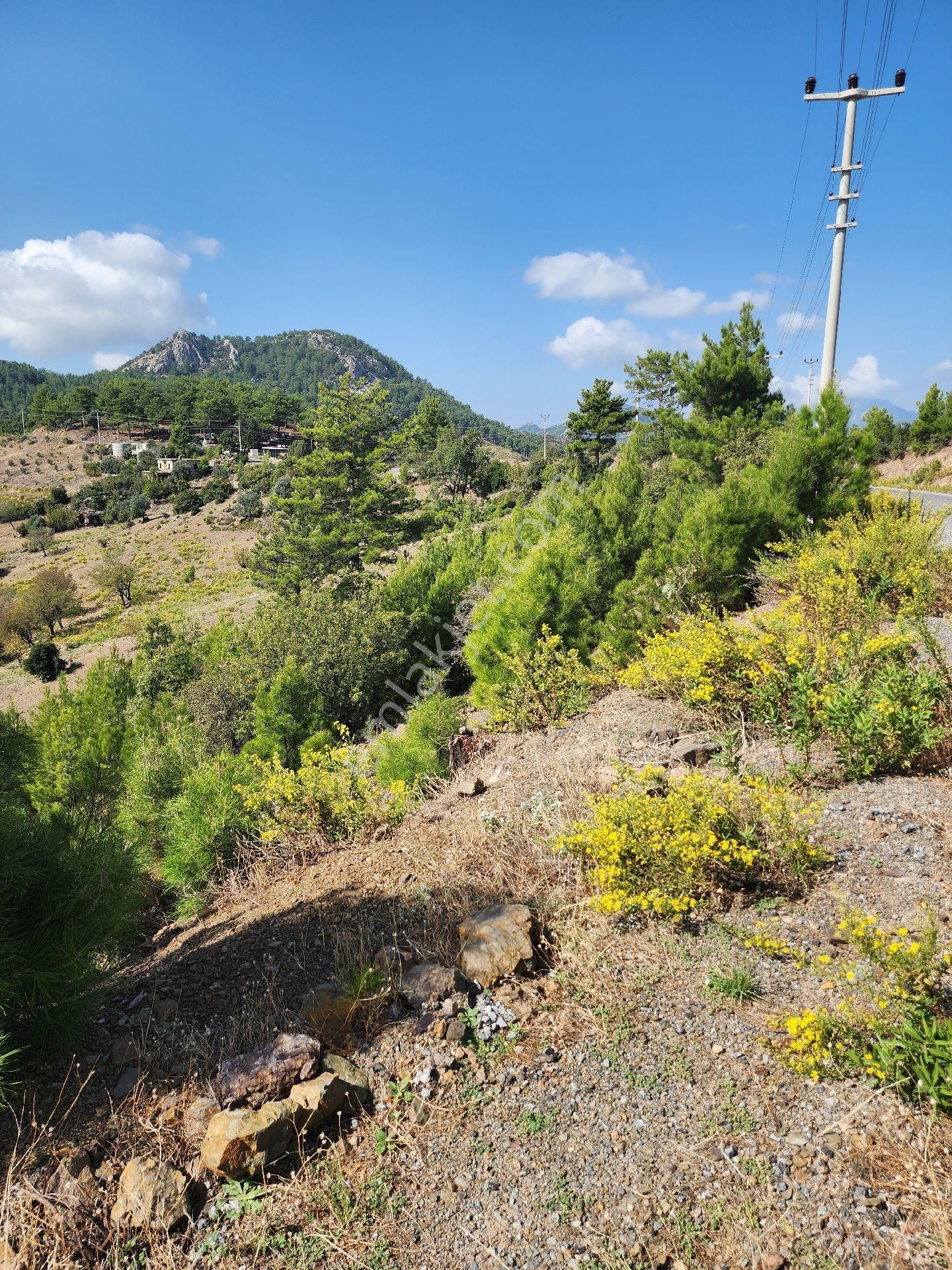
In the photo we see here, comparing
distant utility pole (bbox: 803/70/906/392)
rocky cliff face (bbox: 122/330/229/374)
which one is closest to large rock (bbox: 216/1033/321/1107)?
distant utility pole (bbox: 803/70/906/392)

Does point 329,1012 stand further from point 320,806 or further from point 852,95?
point 852,95

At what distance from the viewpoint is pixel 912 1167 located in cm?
182

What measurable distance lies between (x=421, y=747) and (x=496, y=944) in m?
4.46

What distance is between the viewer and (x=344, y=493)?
73.3ft

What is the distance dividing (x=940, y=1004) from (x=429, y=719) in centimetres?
604

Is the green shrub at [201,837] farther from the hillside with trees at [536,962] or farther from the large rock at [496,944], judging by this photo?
the large rock at [496,944]

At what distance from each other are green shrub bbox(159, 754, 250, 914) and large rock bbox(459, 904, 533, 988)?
2883mm

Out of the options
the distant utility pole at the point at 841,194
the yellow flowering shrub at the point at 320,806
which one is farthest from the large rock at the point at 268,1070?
the distant utility pole at the point at 841,194

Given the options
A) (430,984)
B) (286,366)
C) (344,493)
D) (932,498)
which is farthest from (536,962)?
(286,366)

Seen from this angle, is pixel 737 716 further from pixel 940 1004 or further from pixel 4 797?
pixel 4 797

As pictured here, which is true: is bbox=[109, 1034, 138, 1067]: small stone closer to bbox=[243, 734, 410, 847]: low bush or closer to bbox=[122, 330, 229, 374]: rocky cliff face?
bbox=[243, 734, 410, 847]: low bush

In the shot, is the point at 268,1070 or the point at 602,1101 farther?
the point at 268,1070

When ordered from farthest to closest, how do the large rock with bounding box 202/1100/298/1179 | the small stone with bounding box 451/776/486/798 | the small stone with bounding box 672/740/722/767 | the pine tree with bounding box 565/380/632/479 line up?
the pine tree with bounding box 565/380/632/479 < the small stone with bounding box 451/776/486/798 < the small stone with bounding box 672/740/722/767 < the large rock with bounding box 202/1100/298/1179

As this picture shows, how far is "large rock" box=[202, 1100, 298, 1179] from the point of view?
86.6 inches
